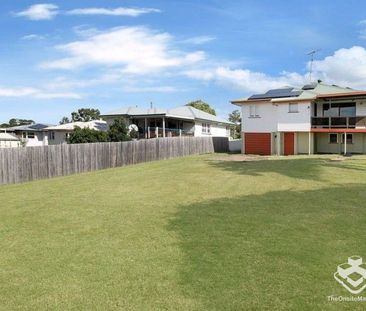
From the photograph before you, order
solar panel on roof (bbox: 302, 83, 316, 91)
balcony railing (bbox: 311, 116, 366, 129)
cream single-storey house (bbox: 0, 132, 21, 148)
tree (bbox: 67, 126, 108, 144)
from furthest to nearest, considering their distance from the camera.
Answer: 1. cream single-storey house (bbox: 0, 132, 21, 148)
2. solar panel on roof (bbox: 302, 83, 316, 91)
3. tree (bbox: 67, 126, 108, 144)
4. balcony railing (bbox: 311, 116, 366, 129)

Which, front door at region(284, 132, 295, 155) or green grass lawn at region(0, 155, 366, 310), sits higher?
front door at region(284, 132, 295, 155)

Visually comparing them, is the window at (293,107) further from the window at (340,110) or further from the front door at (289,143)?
the window at (340,110)

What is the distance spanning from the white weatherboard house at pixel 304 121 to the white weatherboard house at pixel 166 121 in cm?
830

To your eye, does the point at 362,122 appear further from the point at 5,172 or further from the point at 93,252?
the point at 93,252

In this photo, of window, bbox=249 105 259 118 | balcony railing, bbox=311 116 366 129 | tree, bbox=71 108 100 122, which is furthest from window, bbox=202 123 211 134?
tree, bbox=71 108 100 122

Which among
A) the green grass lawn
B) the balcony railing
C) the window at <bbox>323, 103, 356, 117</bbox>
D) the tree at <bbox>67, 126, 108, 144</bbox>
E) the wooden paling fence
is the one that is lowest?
the green grass lawn

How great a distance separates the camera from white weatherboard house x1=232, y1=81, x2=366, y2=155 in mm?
31250

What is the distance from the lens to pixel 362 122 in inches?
1202

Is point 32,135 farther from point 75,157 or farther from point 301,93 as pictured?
point 301,93

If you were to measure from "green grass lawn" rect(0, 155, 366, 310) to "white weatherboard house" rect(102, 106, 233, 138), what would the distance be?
2596 cm

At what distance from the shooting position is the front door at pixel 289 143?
33219mm

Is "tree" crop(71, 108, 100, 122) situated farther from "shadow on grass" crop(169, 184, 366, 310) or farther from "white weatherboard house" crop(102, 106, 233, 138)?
"shadow on grass" crop(169, 184, 366, 310)

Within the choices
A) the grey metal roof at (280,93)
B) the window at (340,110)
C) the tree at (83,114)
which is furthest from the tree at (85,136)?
the tree at (83,114)

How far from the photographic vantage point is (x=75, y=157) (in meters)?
22.1
